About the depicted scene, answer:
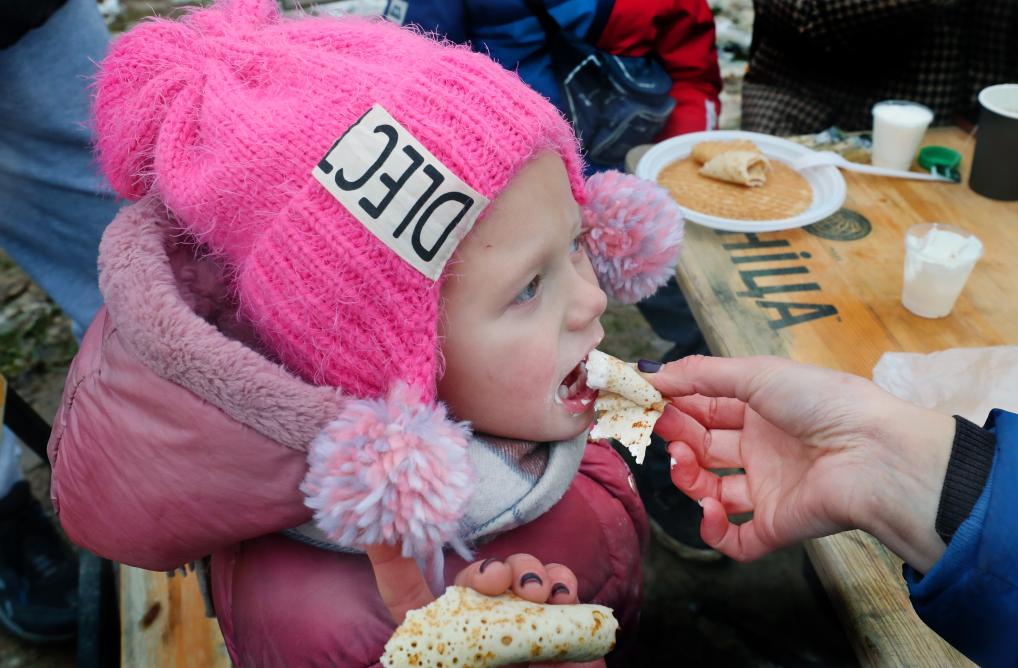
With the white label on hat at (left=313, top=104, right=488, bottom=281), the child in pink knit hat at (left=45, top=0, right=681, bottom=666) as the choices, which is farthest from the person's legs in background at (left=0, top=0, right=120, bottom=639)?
the white label on hat at (left=313, top=104, right=488, bottom=281)

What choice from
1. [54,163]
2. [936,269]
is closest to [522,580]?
[936,269]

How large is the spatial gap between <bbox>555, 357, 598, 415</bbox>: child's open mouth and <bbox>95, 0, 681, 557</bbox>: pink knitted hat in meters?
0.29

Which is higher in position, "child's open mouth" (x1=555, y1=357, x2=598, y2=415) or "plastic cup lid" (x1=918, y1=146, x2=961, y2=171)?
"child's open mouth" (x1=555, y1=357, x2=598, y2=415)

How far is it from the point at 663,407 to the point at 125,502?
964mm

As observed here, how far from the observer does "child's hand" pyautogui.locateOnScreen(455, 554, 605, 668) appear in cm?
97

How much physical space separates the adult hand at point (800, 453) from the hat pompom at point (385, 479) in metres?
0.59

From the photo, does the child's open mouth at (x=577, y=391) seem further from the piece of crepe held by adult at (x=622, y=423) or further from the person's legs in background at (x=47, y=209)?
the person's legs in background at (x=47, y=209)

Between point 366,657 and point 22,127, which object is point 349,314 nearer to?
point 366,657

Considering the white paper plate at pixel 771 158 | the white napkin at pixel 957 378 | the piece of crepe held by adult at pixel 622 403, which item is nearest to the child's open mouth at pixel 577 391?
the piece of crepe held by adult at pixel 622 403

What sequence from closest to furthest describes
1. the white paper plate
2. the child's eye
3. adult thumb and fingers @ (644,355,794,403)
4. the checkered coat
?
1. the child's eye
2. adult thumb and fingers @ (644,355,794,403)
3. the white paper plate
4. the checkered coat

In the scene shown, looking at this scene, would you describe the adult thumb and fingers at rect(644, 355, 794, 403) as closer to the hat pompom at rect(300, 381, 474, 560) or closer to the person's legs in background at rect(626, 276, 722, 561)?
the hat pompom at rect(300, 381, 474, 560)

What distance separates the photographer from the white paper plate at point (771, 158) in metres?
2.02

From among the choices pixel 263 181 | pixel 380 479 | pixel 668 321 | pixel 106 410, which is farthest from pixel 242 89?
pixel 668 321

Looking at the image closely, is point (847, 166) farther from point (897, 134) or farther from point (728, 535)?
point (728, 535)
